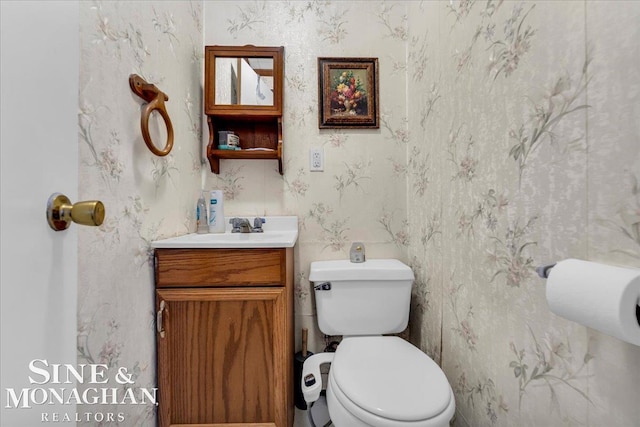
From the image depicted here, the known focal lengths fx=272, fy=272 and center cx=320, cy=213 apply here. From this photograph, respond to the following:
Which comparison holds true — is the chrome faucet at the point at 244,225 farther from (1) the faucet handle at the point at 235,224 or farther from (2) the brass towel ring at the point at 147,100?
(2) the brass towel ring at the point at 147,100

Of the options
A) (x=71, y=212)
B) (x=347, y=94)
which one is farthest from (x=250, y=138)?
(x=71, y=212)

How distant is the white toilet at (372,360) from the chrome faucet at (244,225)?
0.33 m

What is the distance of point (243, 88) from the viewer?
1.28 m

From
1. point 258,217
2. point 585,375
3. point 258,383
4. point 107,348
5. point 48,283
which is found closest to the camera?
point 48,283

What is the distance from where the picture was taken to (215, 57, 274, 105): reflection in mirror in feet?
4.18

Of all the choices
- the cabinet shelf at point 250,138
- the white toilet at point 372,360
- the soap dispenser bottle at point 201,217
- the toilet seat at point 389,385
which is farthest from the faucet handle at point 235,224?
the toilet seat at point 389,385

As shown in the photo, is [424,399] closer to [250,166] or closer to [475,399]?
[475,399]

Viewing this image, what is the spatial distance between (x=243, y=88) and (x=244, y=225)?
0.64 m

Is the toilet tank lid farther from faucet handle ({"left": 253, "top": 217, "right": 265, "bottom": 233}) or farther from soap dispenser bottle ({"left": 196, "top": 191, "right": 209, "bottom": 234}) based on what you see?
soap dispenser bottle ({"left": 196, "top": 191, "right": 209, "bottom": 234})

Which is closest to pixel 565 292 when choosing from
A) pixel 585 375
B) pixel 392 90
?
pixel 585 375

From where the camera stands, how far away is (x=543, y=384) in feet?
1.95

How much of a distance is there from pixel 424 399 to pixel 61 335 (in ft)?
2.59

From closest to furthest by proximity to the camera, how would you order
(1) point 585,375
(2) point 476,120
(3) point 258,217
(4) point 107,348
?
(1) point 585,375
(4) point 107,348
(2) point 476,120
(3) point 258,217

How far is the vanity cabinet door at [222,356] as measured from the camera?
897 millimetres
